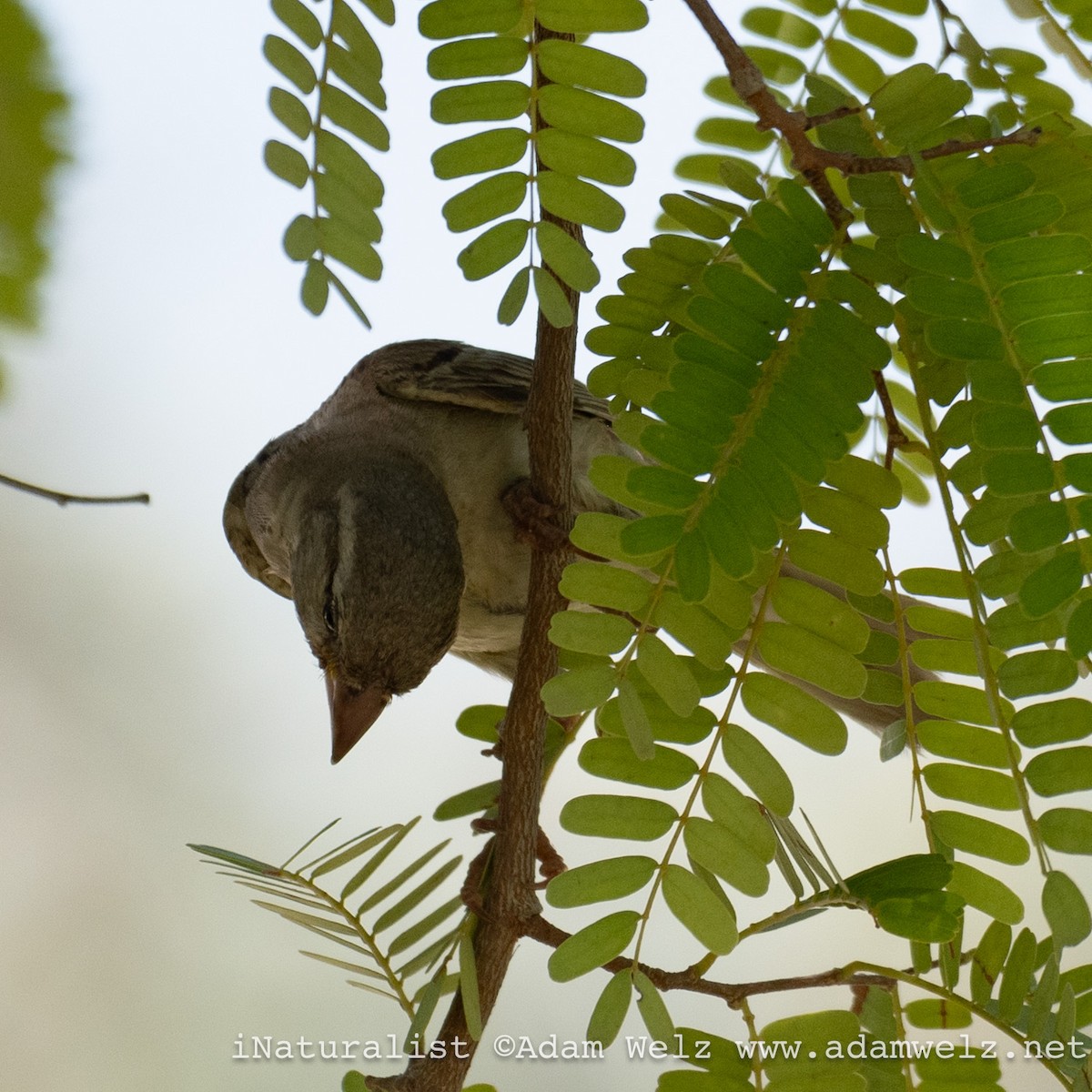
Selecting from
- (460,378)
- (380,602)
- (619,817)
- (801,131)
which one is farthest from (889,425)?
A: (460,378)

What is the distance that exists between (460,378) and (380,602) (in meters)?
0.69

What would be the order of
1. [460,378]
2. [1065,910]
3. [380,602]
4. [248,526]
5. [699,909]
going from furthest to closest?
[248,526]
[460,378]
[380,602]
[699,909]
[1065,910]

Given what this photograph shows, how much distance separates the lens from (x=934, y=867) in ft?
4.60

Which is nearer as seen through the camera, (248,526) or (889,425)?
(889,425)

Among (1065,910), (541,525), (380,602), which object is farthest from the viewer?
(380,602)

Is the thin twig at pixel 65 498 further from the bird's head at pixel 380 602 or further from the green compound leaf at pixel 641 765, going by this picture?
the green compound leaf at pixel 641 765

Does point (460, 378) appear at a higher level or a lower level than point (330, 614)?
higher

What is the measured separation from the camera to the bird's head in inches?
102

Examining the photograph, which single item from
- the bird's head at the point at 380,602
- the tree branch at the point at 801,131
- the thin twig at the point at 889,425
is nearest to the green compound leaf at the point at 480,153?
the tree branch at the point at 801,131

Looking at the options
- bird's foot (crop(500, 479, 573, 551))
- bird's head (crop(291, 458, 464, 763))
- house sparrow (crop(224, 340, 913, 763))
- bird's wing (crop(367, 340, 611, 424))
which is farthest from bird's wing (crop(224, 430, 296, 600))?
bird's foot (crop(500, 479, 573, 551))

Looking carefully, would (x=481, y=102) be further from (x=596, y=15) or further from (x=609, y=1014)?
(x=609, y=1014)

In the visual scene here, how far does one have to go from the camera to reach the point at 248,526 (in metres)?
3.48

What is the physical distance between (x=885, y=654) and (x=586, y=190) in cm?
71

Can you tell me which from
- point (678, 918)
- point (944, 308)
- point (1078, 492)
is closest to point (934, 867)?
point (678, 918)
